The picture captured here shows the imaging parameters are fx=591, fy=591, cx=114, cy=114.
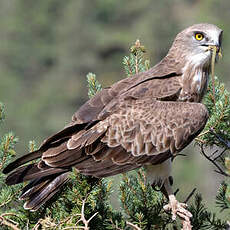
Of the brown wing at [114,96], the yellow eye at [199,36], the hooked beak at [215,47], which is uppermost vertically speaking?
the yellow eye at [199,36]

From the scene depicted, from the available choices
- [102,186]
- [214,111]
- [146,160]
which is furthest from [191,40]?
[102,186]

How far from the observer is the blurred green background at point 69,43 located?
130ft

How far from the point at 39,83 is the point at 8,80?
7.45 feet

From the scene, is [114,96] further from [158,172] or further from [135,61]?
[158,172]

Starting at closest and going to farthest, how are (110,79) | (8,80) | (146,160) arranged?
(146,160) < (110,79) < (8,80)

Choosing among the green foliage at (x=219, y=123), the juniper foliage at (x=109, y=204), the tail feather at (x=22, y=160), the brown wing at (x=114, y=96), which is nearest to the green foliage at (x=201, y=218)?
the juniper foliage at (x=109, y=204)

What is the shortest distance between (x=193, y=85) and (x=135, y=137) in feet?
2.56

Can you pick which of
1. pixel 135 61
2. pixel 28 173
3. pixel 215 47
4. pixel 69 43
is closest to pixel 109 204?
pixel 28 173

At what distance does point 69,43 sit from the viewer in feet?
147

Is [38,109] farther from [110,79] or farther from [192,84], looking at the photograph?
[192,84]

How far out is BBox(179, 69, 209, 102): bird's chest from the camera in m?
5.39

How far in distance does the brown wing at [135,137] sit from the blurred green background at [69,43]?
2976 cm

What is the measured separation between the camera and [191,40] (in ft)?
18.3

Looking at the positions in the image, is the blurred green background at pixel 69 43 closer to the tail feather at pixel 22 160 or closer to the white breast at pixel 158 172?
the white breast at pixel 158 172
